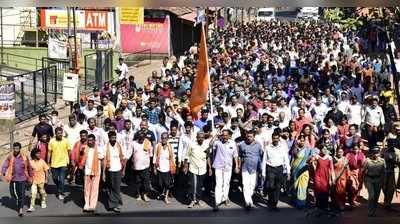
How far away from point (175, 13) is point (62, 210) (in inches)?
966

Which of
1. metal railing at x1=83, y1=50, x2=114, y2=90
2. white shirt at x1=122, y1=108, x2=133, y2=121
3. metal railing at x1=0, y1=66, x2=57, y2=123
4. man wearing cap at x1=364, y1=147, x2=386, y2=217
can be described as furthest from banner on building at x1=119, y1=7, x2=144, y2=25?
man wearing cap at x1=364, y1=147, x2=386, y2=217

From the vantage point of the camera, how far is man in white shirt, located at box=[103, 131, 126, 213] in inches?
463

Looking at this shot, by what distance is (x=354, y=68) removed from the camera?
69.4ft

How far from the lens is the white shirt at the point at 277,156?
11820mm

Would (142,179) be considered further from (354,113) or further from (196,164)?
(354,113)

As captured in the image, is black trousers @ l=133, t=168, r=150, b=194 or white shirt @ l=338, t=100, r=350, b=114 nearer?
black trousers @ l=133, t=168, r=150, b=194

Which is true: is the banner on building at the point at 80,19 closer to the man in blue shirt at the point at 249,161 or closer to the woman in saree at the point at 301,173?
the man in blue shirt at the point at 249,161

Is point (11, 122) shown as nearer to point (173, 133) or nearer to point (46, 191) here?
point (46, 191)

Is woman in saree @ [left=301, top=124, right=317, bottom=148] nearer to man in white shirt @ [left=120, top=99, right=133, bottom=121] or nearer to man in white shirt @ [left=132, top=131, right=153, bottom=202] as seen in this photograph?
man in white shirt @ [left=132, top=131, right=153, bottom=202]

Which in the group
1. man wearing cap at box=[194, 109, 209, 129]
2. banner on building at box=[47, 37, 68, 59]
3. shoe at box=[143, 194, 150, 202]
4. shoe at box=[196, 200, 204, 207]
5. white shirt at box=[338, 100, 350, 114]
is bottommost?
shoe at box=[196, 200, 204, 207]

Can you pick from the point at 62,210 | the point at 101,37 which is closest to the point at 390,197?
the point at 62,210

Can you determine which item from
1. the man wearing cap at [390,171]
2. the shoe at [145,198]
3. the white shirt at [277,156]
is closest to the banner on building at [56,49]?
the shoe at [145,198]

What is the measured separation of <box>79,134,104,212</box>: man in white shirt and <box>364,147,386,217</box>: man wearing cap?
13.9ft

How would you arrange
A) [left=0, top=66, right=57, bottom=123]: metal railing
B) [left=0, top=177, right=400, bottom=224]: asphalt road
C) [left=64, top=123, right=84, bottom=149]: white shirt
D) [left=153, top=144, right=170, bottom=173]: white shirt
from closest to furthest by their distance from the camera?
1. [left=0, top=177, right=400, bottom=224]: asphalt road
2. [left=153, top=144, right=170, bottom=173]: white shirt
3. [left=64, top=123, right=84, bottom=149]: white shirt
4. [left=0, top=66, right=57, bottom=123]: metal railing
